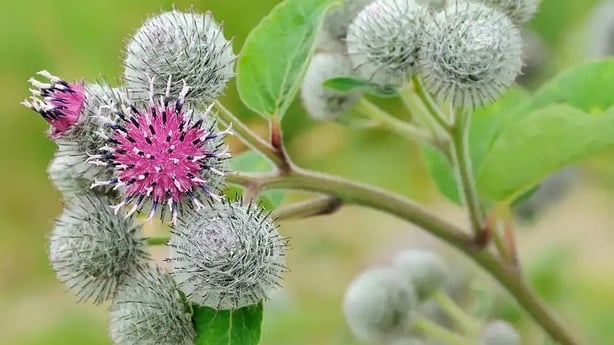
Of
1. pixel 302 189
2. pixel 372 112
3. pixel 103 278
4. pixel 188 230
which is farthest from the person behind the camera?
pixel 372 112

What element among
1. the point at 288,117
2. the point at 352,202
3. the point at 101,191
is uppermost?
the point at 101,191

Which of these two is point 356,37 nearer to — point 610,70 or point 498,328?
point 610,70

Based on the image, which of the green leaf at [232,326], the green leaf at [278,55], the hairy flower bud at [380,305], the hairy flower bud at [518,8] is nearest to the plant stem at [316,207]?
the green leaf at [278,55]

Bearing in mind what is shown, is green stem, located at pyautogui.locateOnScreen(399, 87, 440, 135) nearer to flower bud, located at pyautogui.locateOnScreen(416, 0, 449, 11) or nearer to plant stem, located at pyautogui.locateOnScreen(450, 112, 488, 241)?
plant stem, located at pyautogui.locateOnScreen(450, 112, 488, 241)

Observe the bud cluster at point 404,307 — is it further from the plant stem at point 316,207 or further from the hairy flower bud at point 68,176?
the hairy flower bud at point 68,176

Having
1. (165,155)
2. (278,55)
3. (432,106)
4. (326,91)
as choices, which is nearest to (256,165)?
A: (326,91)

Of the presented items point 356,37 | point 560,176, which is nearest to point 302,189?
point 356,37

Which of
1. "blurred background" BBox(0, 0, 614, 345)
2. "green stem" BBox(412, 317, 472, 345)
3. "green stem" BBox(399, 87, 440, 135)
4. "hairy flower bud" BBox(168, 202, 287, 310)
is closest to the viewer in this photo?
"hairy flower bud" BBox(168, 202, 287, 310)

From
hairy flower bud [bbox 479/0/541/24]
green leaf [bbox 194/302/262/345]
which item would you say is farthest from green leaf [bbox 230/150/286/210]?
hairy flower bud [bbox 479/0/541/24]
